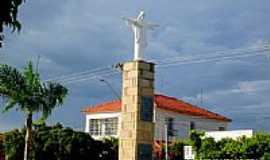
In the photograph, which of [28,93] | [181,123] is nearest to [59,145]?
[28,93]

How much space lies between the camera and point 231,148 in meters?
Answer: 33.7

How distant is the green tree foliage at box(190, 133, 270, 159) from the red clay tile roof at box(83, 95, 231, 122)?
1534 cm

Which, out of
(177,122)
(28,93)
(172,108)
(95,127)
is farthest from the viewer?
(95,127)

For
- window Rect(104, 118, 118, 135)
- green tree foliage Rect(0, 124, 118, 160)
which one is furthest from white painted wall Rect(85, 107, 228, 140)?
green tree foliage Rect(0, 124, 118, 160)

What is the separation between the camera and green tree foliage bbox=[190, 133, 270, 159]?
32.7 meters

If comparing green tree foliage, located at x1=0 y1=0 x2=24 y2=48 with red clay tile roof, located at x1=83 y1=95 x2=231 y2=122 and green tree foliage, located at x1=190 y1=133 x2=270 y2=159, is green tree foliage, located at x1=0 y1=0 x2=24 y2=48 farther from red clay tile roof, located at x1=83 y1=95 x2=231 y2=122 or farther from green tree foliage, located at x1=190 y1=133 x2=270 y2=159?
red clay tile roof, located at x1=83 y1=95 x2=231 y2=122

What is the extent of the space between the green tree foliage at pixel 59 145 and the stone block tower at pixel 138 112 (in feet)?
37.3

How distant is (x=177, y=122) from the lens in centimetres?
5238

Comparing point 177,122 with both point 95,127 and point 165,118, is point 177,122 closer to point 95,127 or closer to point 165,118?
point 165,118

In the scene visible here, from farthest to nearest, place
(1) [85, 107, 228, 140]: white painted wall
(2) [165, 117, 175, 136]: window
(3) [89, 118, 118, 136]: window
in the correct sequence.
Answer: (3) [89, 118, 118, 136]: window
(2) [165, 117, 175, 136]: window
(1) [85, 107, 228, 140]: white painted wall

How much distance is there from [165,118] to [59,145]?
15203 mm

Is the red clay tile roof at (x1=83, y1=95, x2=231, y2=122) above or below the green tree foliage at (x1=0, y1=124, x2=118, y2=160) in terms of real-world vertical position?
above

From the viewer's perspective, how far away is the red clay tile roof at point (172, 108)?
51.8m

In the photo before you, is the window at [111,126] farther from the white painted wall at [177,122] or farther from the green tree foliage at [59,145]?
the green tree foliage at [59,145]
